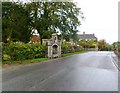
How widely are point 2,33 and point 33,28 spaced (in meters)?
7.65

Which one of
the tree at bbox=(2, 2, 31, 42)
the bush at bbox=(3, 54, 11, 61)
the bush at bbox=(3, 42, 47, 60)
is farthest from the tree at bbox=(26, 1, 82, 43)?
the bush at bbox=(3, 54, 11, 61)

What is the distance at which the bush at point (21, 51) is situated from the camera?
Result: 26.9m

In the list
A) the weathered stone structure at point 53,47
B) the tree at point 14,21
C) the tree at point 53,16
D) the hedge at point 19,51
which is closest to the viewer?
the hedge at point 19,51

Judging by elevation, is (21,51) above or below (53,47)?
below

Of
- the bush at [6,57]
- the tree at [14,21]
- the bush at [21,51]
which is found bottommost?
the bush at [6,57]

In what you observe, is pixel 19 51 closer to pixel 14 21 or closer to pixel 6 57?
pixel 6 57

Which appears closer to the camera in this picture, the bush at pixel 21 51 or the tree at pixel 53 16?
the bush at pixel 21 51

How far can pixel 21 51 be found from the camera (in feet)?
92.7

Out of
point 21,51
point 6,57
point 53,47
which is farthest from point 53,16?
point 6,57

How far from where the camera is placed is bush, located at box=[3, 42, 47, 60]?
2692cm

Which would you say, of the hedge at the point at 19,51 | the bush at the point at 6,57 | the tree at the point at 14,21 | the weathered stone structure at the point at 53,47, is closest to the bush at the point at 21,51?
the hedge at the point at 19,51

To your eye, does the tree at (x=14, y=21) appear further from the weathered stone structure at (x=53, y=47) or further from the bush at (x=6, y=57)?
the bush at (x=6, y=57)

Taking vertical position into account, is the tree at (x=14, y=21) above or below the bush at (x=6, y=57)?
above

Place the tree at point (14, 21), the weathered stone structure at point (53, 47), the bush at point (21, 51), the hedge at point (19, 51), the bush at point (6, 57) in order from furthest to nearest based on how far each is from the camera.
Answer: the tree at point (14, 21), the weathered stone structure at point (53, 47), the bush at point (21, 51), the hedge at point (19, 51), the bush at point (6, 57)
